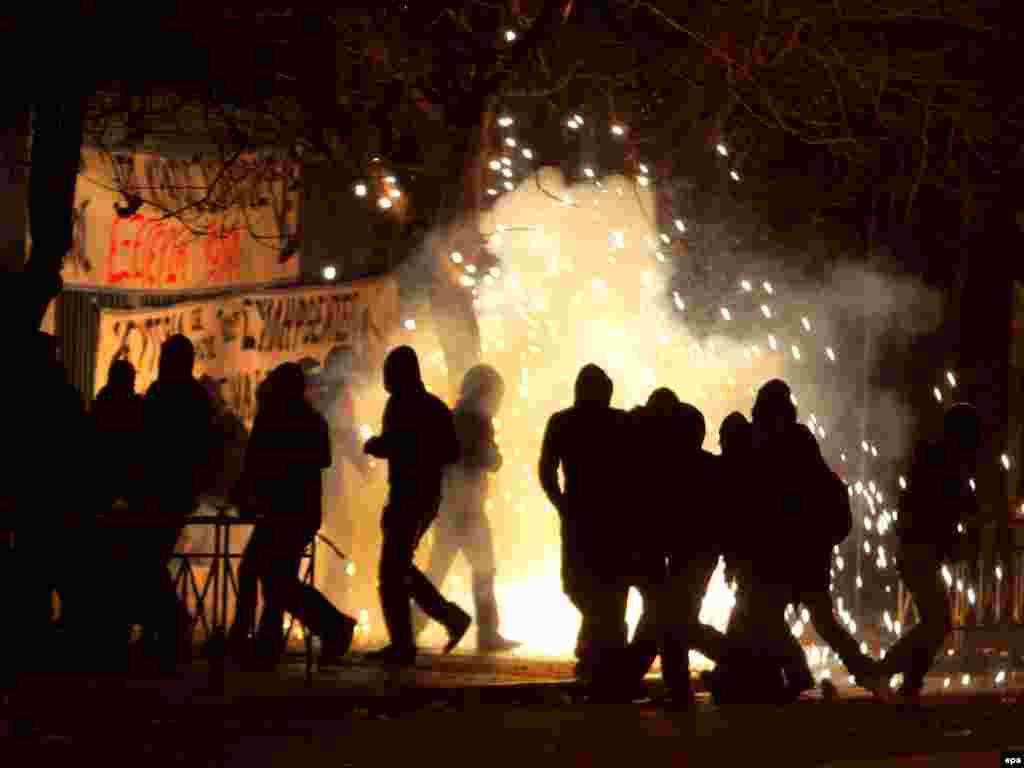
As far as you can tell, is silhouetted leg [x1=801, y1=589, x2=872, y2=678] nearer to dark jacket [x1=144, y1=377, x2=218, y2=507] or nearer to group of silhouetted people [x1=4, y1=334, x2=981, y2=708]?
group of silhouetted people [x1=4, y1=334, x2=981, y2=708]

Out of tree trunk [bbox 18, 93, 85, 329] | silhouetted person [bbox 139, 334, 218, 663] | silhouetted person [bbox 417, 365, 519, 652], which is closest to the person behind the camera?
tree trunk [bbox 18, 93, 85, 329]

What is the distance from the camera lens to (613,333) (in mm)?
20516

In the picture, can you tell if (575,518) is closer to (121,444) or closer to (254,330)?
(121,444)

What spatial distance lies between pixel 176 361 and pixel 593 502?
2.96 m

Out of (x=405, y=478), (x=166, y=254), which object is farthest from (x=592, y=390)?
(x=166, y=254)

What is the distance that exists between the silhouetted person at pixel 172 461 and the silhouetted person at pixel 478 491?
2.36 m

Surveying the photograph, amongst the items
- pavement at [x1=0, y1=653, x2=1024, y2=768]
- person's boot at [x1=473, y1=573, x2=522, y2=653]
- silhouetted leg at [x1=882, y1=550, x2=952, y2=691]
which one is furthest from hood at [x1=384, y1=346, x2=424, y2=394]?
silhouetted leg at [x1=882, y1=550, x2=952, y2=691]

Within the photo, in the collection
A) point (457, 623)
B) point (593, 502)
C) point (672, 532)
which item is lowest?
point (457, 623)

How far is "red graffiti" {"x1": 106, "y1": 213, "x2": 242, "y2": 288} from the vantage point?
17000 mm

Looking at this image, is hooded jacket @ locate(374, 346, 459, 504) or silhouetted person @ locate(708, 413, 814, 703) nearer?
silhouetted person @ locate(708, 413, 814, 703)

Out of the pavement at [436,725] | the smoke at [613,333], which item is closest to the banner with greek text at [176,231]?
the smoke at [613,333]

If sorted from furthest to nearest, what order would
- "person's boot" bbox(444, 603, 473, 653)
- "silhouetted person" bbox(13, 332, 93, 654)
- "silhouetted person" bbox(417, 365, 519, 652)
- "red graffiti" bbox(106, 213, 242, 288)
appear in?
"red graffiti" bbox(106, 213, 242, 288) < "silhouetted person" bbox(417, 365, 519, 652) < "person's boot" bbox(444, 603, 473, 653) < "silhouetted person" bbox(13, 332, 93, 654)

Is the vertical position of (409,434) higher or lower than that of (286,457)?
higher

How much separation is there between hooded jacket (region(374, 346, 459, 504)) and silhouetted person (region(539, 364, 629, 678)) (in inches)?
55.4
